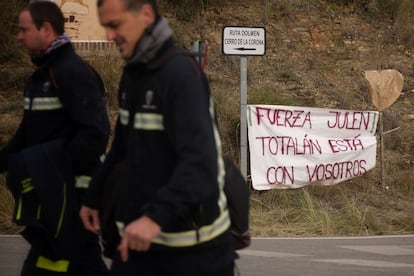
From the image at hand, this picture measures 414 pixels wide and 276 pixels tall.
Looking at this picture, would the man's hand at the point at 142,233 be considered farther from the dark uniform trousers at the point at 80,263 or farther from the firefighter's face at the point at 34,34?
the firefighter's face at the point at 34,34

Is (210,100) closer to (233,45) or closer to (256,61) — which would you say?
(233,45)

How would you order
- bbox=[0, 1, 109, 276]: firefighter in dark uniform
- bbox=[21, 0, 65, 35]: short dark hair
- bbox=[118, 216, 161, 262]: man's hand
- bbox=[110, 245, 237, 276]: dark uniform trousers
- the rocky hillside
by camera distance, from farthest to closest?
the rocky hillside, bbox=[21, 0, 65, 35]: short dark hair, bbox=[0, 1, 109, 276]: firefighter in dark uniform, bbox=[110, 245, 237, 276]: dark uniform trousers, bbox=[118, 216, 161, 262]: man's hand

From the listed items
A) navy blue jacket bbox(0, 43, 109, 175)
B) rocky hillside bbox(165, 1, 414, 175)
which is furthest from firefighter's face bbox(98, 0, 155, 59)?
rocky hillside bbox(165, 1, 414, 175)

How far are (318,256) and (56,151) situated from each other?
16.2 feet

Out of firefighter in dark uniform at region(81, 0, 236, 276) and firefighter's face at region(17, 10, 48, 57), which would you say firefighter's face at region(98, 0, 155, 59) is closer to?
firefighter in dark uniform at region(81, 0, 236, 276)

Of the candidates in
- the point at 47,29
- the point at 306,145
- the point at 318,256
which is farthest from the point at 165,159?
the point at 306,145

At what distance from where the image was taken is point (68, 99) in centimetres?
430

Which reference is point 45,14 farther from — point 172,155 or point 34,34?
point 172,155

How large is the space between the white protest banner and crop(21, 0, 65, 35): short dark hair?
7.86m

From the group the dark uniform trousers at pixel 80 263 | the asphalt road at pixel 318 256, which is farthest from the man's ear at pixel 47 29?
the asphalt road at pixel 318 256

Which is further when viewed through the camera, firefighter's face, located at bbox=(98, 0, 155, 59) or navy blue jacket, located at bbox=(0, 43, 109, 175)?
navy blue jacket, located at bbox=(0, 43, 109, 175)

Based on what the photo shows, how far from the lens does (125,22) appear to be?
10.8 feet

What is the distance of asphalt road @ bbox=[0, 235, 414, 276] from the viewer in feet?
25.8

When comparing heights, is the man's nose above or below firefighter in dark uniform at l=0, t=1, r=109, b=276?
above
